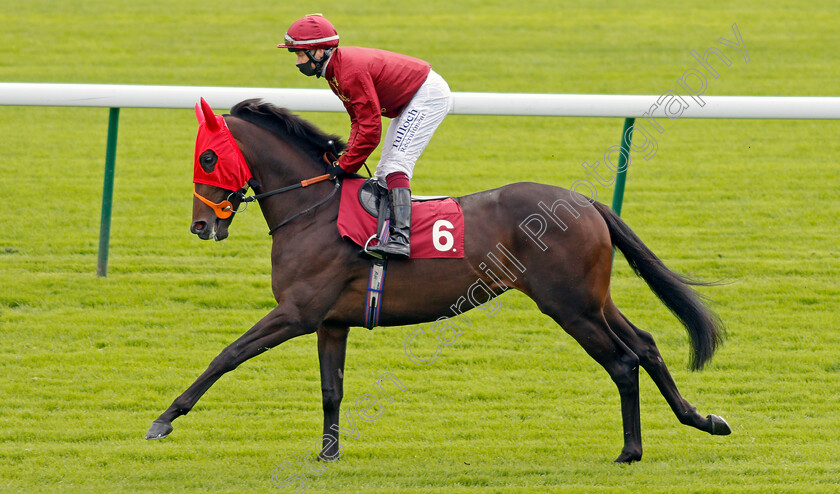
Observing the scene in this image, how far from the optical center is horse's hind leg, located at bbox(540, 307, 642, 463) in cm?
482

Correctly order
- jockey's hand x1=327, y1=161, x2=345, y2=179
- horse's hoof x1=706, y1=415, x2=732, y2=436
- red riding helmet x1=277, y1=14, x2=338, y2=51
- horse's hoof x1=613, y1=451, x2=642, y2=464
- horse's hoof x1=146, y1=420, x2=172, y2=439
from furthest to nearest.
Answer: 1. horse's hoof x1=706, y1=415, x2=732, y2=436
2. horse's hoof x1=613, y1=451, x2=642, y2=464
3. jockey's hand x1=327, y1=161, x2=345, y2=179
4. red riding helmet x1=277, y1=14, x2=338, y2=51
5. horse's hoof x1=146, y1=420, x2=172, y2=439

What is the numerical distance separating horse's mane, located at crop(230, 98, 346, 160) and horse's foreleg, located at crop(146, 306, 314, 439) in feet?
2.64

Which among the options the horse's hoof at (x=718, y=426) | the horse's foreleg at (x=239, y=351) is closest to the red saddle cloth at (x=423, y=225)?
the horse's foreleg at (x=239, y=351)

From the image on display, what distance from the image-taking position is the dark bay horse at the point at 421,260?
471cm

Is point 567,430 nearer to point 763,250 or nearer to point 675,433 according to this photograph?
point 675,433

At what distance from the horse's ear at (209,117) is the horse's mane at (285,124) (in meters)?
0.28

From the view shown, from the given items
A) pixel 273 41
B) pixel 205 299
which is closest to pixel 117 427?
pixel 205 299

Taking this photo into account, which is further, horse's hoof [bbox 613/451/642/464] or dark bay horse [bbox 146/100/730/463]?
horse's hoof [bbox 613/451/642/464]

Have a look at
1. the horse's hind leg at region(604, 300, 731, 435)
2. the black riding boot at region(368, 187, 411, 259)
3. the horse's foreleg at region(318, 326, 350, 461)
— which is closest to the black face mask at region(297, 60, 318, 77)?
the black riding boot at region(368, 187, 411, 259)

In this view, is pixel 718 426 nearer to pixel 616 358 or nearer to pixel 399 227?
pixel 616 358

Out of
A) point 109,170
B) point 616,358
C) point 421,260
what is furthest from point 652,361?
point 109,170

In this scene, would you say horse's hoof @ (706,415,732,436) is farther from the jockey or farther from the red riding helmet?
the red riding helmet

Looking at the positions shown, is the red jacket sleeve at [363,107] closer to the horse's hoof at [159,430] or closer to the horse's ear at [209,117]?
the horse's ear at [209,117]

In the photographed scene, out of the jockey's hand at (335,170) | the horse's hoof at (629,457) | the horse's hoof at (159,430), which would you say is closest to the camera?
the horse's hoof at (159,430)
